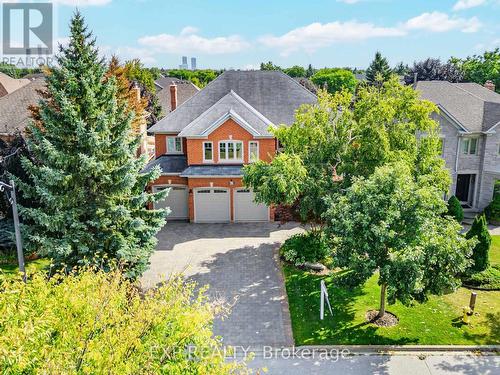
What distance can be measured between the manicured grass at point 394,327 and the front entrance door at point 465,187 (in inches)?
538

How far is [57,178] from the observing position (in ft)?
54.8

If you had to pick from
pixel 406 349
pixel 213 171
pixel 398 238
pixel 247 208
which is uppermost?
pixel 213 171

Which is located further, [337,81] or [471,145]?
[337,81]

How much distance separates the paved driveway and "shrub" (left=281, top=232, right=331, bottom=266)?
0.83 metres

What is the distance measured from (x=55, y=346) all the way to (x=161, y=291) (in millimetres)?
2160

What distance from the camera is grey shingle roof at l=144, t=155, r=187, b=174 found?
27.7 m

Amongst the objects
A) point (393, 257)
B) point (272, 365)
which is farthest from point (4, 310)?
point (393, 257)

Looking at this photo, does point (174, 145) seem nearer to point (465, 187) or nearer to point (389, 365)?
point (389, 365)

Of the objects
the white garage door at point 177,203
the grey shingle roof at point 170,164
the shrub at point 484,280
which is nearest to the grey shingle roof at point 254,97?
the grey shingle roof at point 170,164

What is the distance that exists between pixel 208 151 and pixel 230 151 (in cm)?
138

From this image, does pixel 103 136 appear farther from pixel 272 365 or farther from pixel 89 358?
pixel 89 358

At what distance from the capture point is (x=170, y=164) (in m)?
28.2

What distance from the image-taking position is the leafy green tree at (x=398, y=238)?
44.4 feet

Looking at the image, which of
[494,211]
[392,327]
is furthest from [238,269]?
[494,211]
